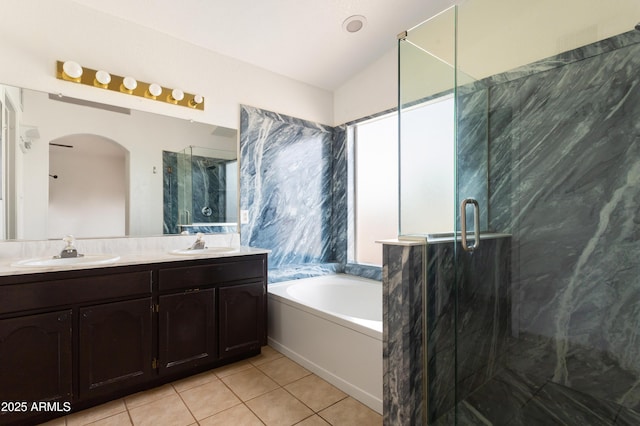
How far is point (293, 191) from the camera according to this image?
3.33m

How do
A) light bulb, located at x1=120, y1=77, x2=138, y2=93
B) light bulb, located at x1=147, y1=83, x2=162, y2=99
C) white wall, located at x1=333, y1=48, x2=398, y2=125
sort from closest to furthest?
light bulb, located at x1=120, y1=77, x2=138, y2=93, light bulb, located at x1=147, y1=83, x2=162, y2=99, white wall, located at x1=333, y1=48, x2=398, y2=125

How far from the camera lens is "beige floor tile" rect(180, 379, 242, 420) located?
70.2 inches

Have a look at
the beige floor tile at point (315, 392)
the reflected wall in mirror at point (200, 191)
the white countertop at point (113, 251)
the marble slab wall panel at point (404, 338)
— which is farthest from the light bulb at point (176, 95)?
the beige floor tile at point (315, 392)

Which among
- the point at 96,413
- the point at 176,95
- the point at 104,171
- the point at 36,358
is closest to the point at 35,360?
the point at 36,358

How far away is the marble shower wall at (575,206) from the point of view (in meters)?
1.68

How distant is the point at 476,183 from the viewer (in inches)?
66.9

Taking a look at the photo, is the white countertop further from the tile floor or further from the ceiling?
the ceiling

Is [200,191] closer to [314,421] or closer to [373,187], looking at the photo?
[373,187]

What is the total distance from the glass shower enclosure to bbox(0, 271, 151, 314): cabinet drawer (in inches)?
63.8

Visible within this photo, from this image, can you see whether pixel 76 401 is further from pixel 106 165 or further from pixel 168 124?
pixel 168 124

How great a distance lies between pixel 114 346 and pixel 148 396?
393 millimetres

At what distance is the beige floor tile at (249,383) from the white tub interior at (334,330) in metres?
0.32

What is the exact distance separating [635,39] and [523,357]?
1.85 metres

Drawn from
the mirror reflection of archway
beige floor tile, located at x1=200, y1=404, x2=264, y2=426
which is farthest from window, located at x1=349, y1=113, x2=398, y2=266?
the mirror reflection of archway
